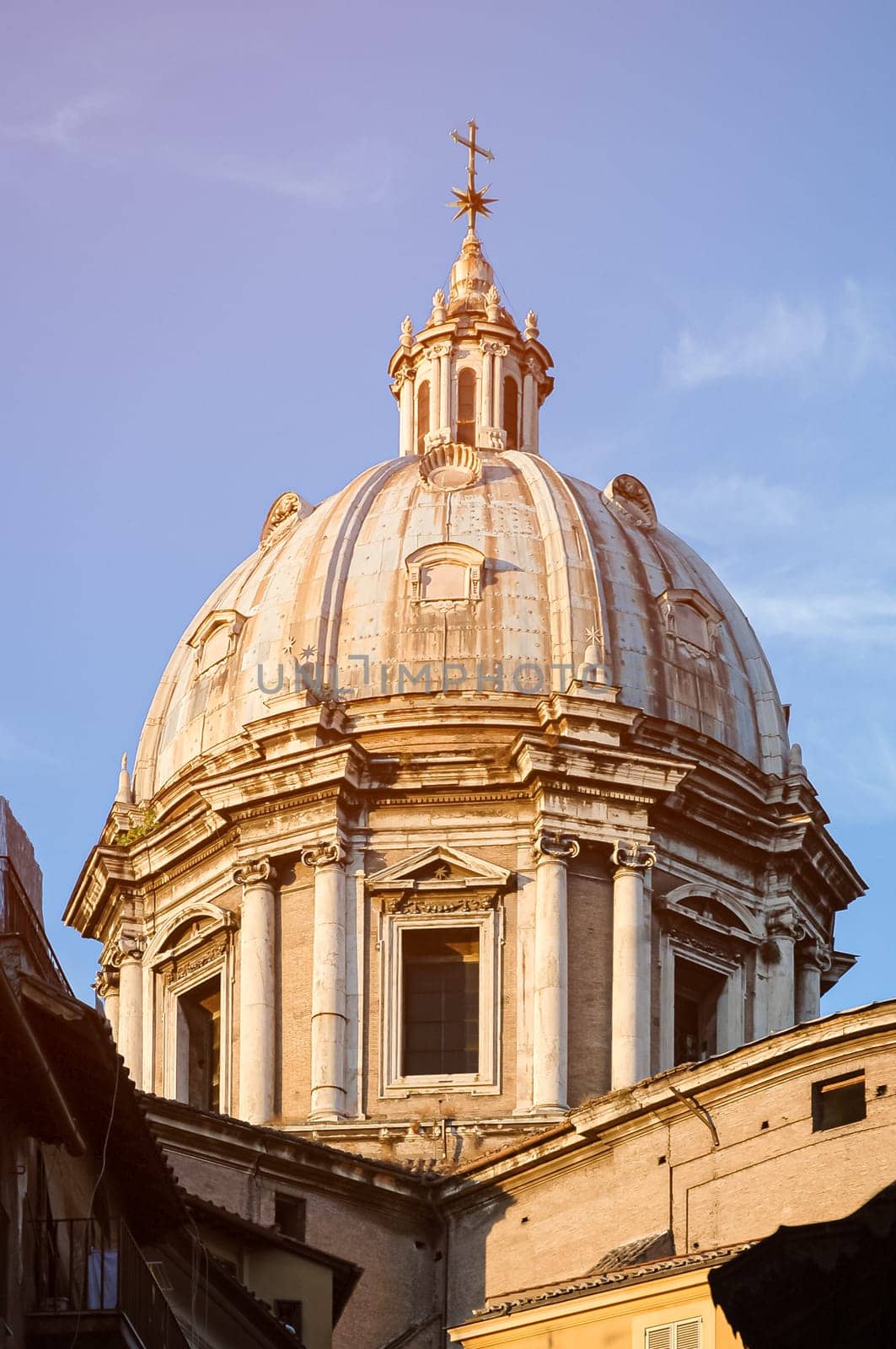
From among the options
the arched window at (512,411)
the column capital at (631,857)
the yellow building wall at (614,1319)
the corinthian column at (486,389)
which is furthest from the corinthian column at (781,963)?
the yellow building wall at (614,1319)

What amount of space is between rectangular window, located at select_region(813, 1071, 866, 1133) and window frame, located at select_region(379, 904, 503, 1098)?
12.0 meters

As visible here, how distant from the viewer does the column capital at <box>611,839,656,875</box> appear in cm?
5972

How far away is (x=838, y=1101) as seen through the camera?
46531 mm

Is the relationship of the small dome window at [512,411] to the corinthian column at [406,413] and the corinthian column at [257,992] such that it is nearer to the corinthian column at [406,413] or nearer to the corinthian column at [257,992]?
the corinthian column at [406,413]

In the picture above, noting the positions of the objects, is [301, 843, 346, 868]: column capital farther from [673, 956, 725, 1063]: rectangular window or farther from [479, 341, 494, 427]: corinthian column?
[479, 341, 494, 427]: corinthian column

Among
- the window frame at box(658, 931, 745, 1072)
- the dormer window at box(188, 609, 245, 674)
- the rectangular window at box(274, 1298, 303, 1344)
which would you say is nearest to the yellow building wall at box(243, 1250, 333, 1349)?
the rectangular window at box(274, 1298, 303, 1344)

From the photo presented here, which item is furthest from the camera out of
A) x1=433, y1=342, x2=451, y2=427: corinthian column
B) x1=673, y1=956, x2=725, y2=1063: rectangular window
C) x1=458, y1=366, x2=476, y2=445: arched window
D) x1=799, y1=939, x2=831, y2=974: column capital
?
x1=433, y1=342, x2=451, y2=427: corinthian column

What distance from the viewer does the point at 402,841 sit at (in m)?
60.1

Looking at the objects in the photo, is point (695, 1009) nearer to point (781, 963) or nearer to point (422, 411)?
point (781, 963)

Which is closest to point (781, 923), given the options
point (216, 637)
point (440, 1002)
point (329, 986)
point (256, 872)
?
point (440, 1002)

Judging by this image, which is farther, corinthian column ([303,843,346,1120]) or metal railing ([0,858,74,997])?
corinthian column ([303,843,346,1120])

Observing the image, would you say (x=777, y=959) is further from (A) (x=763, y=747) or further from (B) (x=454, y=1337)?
(B) (x=454, y=1337)

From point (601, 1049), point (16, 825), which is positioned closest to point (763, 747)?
point (601, 1049)

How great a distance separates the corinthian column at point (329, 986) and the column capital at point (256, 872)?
790 millimetres
